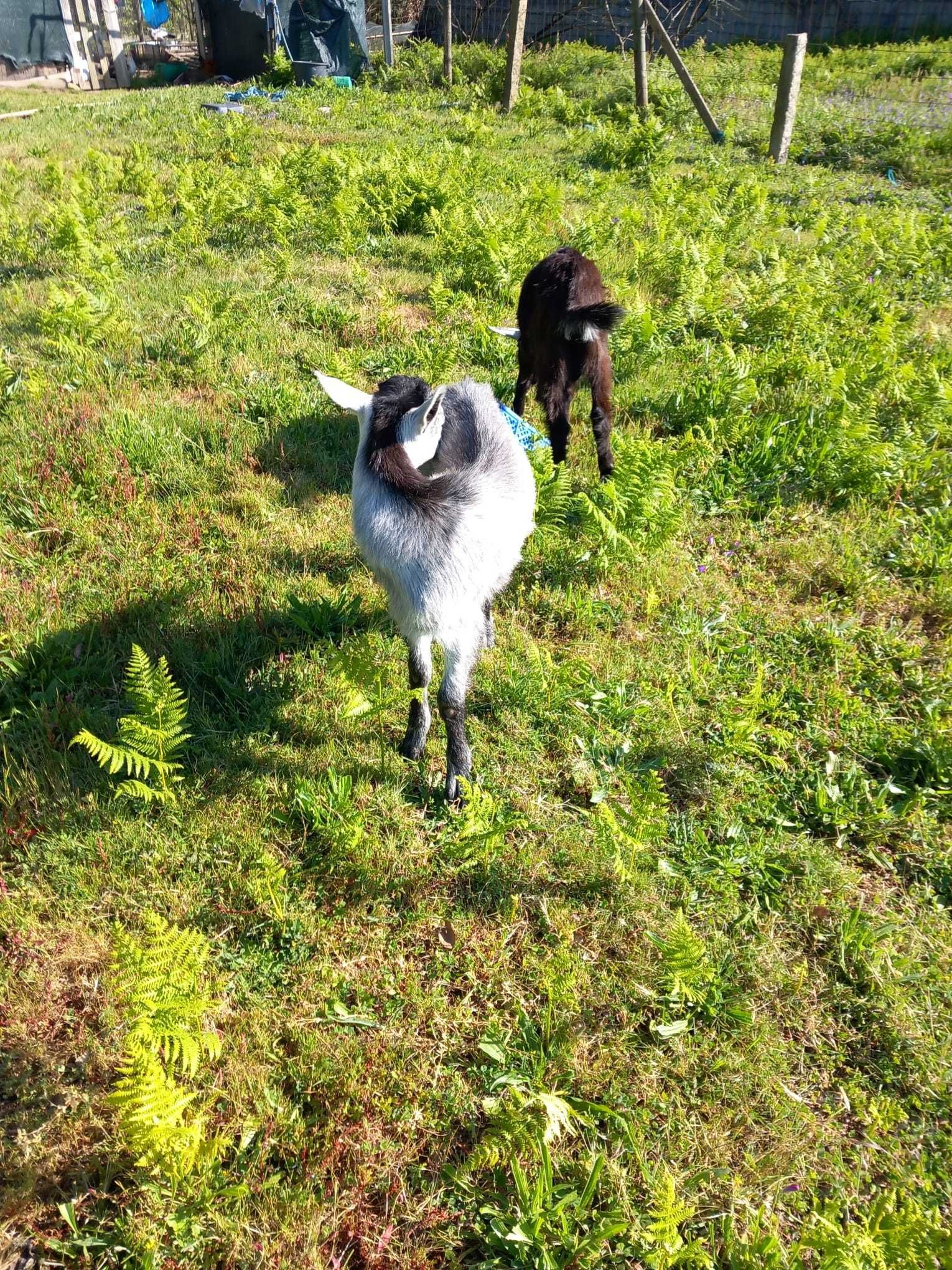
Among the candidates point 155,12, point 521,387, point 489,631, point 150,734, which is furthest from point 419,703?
point 155,12

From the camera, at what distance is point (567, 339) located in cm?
446

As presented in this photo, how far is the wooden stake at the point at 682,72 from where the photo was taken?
447 inches

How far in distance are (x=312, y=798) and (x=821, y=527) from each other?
3676 mm

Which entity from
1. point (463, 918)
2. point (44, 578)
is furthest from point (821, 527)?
point (44, 578)

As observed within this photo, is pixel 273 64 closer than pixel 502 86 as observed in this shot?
No

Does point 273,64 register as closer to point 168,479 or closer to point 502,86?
point 502,86

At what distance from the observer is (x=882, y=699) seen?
3729mm

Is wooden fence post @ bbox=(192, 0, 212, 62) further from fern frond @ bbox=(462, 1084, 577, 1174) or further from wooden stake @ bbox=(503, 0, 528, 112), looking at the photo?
fern frond @ bbox=(462, 1084, 577, 1174)

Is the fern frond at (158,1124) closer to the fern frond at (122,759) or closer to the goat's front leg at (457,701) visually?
the fern frond at (122,759)

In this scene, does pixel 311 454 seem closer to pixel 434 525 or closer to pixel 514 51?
pixel 434 525

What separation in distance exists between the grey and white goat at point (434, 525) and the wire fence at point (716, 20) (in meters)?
19.4

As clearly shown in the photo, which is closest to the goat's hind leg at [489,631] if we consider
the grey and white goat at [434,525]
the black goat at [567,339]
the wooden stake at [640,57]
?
the grey and white goat at [434,525]

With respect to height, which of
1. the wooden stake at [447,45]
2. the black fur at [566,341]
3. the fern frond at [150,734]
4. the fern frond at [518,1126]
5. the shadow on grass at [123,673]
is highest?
the wooden stake at [447,45]

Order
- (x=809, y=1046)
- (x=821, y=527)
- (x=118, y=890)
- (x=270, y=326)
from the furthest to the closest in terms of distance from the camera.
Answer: (x=270, y=326)
(x=821, y=527)
(x=118, y=890)
(x=809, y=1046)
